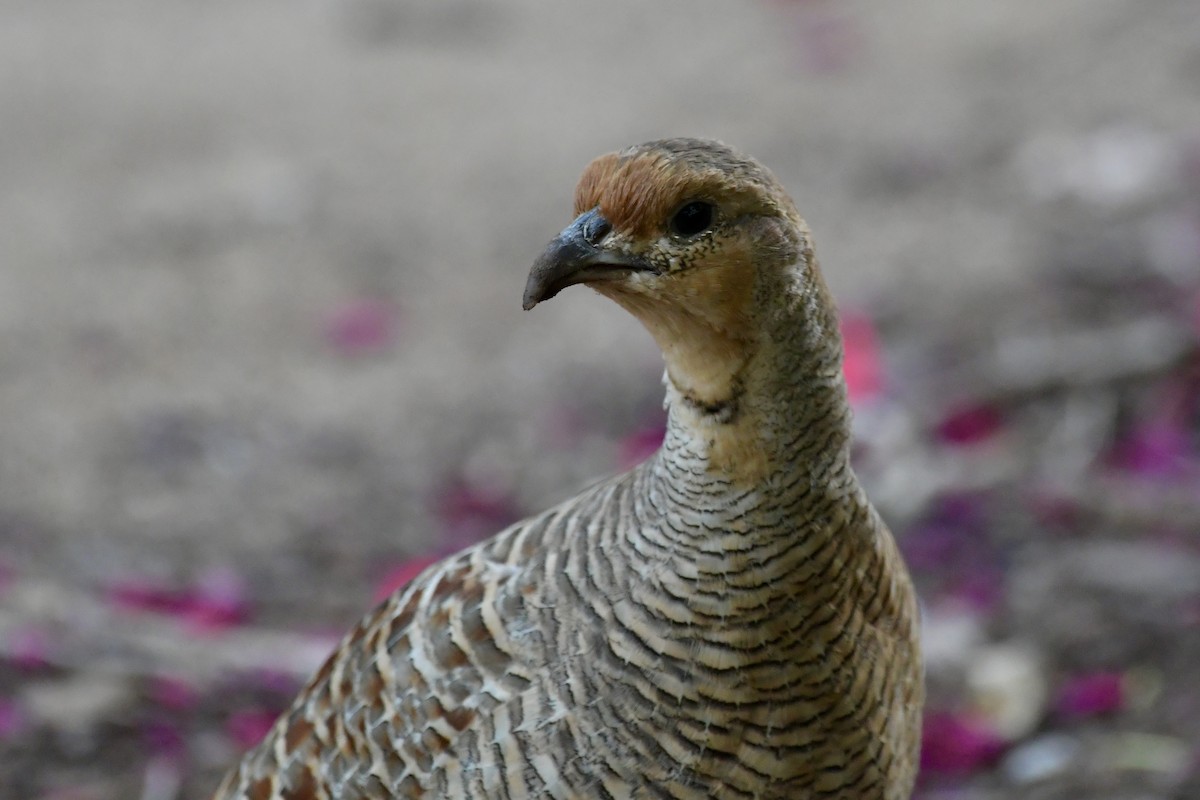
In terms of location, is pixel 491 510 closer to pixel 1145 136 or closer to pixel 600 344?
pixel 600 344

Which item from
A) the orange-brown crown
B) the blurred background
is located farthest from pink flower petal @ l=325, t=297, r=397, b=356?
the orange-brown crown

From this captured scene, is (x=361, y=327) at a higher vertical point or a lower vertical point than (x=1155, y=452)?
higher

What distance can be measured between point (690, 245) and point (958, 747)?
1770mm

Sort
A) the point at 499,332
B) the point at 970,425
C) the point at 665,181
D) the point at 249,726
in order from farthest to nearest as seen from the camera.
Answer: the point at 499,332 < the point at 970,425 < the point at 249,726 < the point at 665,181

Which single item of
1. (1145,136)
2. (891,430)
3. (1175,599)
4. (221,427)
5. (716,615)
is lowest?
(716,615)

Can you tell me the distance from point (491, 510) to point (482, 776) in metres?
2.20

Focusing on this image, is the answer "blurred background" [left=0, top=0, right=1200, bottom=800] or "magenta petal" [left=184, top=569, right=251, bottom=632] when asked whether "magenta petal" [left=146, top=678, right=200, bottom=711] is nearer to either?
"blurred background" [left=0, top=0, right=1200, bottom=800]

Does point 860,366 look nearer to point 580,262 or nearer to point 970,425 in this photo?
point 970,425

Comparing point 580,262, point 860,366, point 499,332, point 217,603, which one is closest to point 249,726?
point 217,603

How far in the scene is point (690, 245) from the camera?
6.43 feet

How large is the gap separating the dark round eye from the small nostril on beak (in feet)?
0.30

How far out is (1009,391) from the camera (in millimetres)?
4270

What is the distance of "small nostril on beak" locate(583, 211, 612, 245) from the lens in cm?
200

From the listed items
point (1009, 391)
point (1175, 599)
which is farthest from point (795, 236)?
point (1009, 391)
